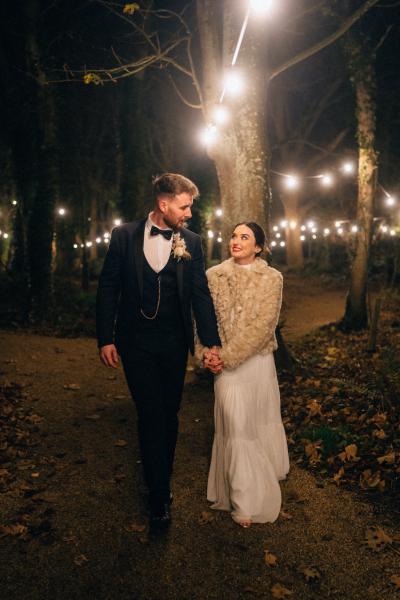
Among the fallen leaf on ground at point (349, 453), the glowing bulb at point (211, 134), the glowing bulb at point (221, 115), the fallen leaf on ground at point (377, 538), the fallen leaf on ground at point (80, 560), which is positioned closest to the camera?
the fallen leaf on ground at point (80, 560)

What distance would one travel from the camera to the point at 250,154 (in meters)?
7.23

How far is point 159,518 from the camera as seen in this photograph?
3.73m

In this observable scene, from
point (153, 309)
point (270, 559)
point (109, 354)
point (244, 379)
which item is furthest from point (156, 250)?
point (270, 559)

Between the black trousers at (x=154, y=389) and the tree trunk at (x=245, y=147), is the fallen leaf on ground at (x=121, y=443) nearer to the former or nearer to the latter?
the black trousers at (x=154, y=389)

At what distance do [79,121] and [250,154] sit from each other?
61.2 ft

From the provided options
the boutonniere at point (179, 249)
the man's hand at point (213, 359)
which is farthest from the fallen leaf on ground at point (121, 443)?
the boutonniere at point (179, 249)

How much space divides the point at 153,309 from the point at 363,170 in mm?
9622

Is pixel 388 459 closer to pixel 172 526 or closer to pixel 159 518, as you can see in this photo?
pixel 172 526

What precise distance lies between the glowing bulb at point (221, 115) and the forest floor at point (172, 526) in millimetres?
4296

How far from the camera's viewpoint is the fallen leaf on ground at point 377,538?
3496 mm

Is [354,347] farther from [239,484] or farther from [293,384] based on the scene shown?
[239,484]

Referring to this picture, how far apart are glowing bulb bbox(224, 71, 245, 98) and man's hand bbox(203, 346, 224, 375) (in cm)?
Result: 488

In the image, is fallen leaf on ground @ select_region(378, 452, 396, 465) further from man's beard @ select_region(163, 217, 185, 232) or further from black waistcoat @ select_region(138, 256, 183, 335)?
man's beard @ select_region(163, 217, 185, 232)

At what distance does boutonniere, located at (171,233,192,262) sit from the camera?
3621mm
